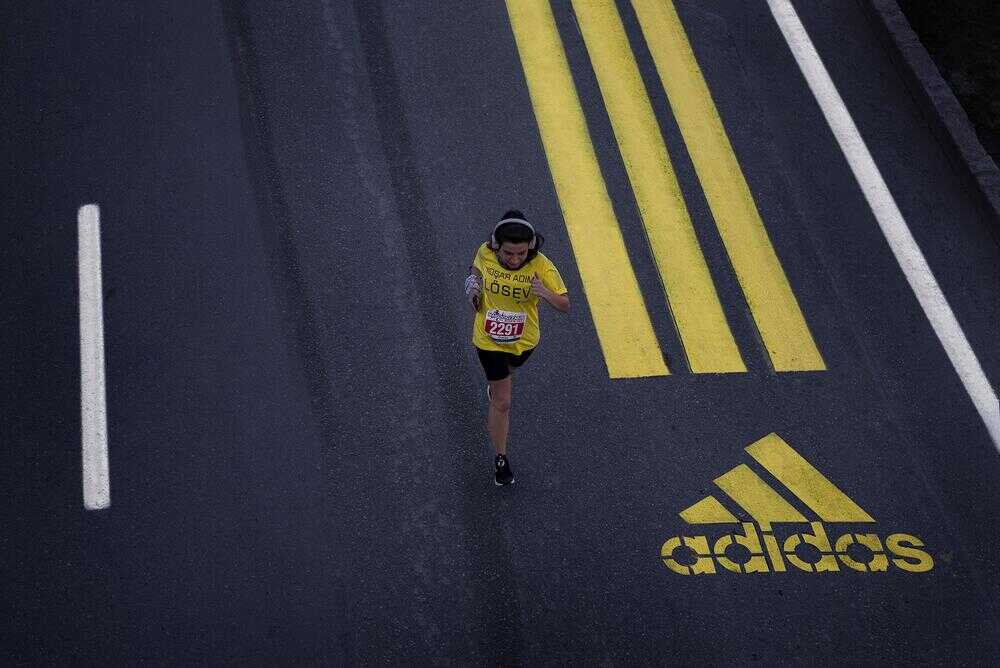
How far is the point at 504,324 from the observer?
21.0 feet

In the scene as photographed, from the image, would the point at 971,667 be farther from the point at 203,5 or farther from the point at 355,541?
the point at 203,5

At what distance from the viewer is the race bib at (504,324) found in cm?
636

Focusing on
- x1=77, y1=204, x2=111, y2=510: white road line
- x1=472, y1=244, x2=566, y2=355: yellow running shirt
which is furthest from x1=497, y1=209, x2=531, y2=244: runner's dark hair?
x1=77, y1=204, x2=111, y2=510: white road line

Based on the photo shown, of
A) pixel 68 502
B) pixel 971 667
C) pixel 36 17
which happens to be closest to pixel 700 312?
pixel 971 667

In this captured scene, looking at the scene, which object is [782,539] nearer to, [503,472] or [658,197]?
[503,472]

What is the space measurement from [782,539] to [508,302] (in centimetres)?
267

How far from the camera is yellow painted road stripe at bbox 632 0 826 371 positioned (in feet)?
26.8

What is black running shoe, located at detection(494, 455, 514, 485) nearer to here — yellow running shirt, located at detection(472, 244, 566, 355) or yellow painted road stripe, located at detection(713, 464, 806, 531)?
yellow running shirt, located at detection(472, 244, 566, 355)

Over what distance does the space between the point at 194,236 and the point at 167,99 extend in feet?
5.93

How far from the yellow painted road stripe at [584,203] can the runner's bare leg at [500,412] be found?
1321mm

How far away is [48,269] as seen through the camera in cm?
805

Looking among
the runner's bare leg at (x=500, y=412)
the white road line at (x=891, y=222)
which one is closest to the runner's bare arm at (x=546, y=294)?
the runner's bare leg at (x=500, y=412)

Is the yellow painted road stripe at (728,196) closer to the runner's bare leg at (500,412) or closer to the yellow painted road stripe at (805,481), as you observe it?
the yellow painted road stripe at (805,481)

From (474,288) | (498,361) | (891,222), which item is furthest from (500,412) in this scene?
(891,222)
